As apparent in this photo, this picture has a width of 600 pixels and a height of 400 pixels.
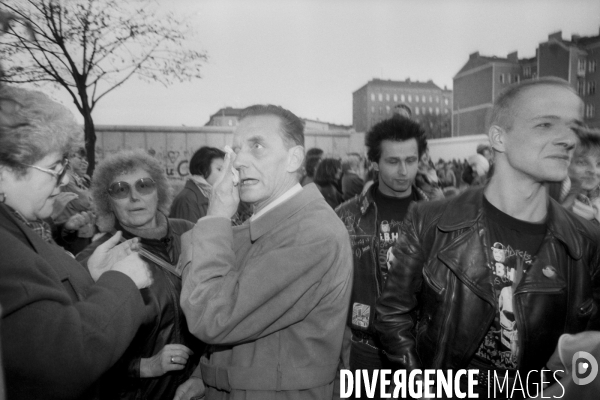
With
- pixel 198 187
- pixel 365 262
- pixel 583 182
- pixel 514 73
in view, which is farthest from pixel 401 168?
pixel 514 73

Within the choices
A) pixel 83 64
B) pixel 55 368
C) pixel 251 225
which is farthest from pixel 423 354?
pixel 83 64

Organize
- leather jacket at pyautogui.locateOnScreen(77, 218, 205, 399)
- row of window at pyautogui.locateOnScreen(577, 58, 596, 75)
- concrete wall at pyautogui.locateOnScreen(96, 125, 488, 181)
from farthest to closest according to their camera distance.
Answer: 1. row of window at pyautogui.locateOnScreen(577, 58, 596, 75)
2. concrete wall at pyautogui.locateOnScreen(96, 125, 488, 181)
3. leather jacket at pyautogui.locateOnScreen(77, 218, 205, 399)

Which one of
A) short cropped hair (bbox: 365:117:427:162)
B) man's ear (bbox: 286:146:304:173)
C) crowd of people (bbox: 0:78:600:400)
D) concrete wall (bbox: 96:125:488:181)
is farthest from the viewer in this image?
concrete wall (bbox: 96:125:488:181)

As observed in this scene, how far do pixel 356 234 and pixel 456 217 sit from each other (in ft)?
4.26

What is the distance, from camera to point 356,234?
3209 millimetres

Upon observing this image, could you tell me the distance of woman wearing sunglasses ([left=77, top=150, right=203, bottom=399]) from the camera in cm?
223

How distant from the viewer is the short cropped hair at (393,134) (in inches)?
140

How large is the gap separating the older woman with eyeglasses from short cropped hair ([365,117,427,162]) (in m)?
2.54

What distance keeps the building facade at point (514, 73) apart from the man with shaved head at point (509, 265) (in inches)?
750

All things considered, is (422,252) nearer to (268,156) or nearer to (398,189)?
(268,156)

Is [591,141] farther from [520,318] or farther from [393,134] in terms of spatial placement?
[520,318]

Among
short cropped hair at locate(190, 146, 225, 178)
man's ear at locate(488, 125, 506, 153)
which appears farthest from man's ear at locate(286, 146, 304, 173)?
short cropped hair at locate(190, 146, 225, 178)

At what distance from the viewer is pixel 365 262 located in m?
3.11

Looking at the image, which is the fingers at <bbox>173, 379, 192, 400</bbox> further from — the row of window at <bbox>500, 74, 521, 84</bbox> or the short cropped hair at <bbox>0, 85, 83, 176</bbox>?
the row of window at <bbox>500, 74, 521, 84</bbox>
